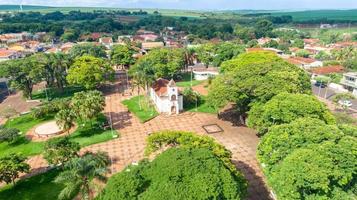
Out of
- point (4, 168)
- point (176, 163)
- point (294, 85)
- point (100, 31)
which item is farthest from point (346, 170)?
point (100, 31)

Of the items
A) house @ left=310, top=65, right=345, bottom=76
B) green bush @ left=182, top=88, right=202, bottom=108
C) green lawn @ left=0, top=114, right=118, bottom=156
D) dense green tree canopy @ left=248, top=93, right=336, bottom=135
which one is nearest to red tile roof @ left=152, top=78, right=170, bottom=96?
green bush @ left=182, top=88, right=202, bottom=108

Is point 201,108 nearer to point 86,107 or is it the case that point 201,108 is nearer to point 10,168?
point 86,107

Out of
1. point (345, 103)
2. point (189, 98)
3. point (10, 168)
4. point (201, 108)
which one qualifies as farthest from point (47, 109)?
point (345, 103)

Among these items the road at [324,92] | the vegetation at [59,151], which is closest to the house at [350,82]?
the road at [324,92]

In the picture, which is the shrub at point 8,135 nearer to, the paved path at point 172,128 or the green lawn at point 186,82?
the paved path at point 172,128

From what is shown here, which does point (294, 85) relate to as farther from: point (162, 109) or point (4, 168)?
point (4, 168)
